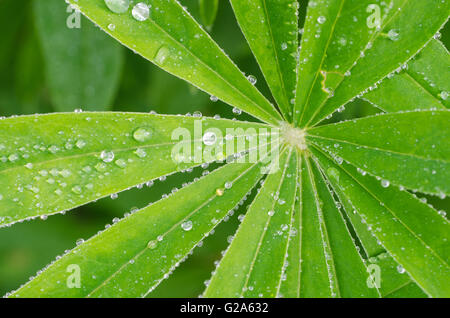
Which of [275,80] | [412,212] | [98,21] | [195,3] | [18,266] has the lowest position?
[18,266]

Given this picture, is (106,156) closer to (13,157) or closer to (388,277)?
(13,157)

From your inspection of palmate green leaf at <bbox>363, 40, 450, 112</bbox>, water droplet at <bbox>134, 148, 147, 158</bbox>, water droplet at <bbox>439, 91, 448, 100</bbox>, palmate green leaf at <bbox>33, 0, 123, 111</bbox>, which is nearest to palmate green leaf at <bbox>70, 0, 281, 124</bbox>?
water droplet at <bbox>134, 148, 147, 158</bbox>

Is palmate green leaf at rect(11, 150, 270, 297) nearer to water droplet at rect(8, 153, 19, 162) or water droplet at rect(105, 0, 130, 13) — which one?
water droplet at rect(8, 153, 19, 162)

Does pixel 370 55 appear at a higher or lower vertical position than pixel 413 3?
lower

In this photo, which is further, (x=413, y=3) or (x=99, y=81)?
(x=99, y=81)

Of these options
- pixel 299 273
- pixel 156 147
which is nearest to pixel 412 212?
pixel 299 273

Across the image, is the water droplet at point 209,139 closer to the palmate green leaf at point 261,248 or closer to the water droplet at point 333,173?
the palmate green leaf at point 261,248

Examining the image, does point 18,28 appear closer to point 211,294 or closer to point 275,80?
point 275,80
